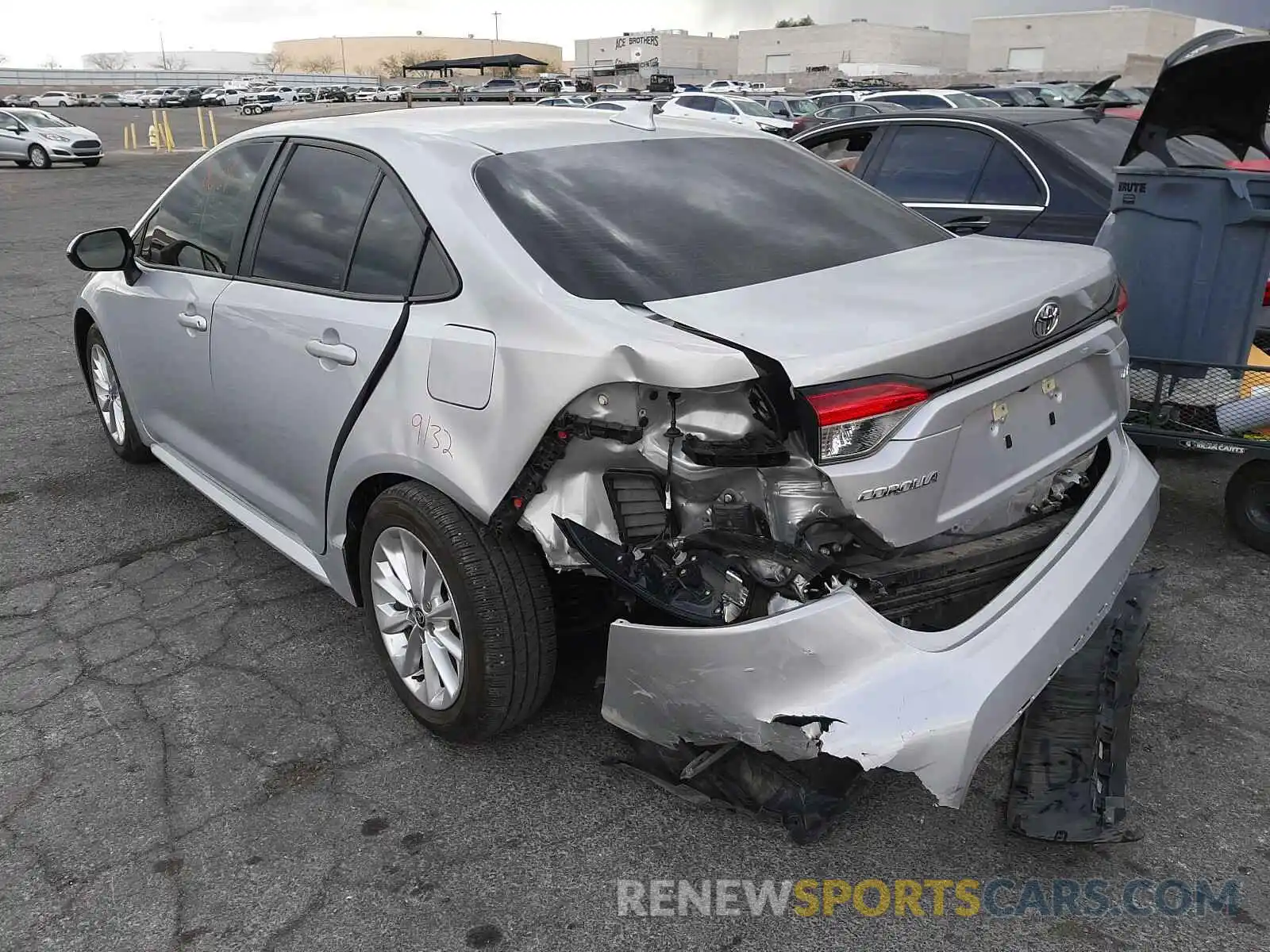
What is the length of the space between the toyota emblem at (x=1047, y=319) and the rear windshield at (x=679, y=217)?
589mm

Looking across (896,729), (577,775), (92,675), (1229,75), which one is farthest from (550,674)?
(1229,75)

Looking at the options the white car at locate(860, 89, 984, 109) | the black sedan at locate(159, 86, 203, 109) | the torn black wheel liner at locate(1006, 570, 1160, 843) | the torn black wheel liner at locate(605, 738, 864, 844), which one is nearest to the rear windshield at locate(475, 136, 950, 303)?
the torn black wheel liner at locate(605, 738, 864, 844)

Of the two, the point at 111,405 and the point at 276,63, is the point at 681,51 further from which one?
the point at 111,405

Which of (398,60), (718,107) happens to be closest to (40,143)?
(718,107)

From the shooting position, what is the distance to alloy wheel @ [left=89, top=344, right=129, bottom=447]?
195 inches

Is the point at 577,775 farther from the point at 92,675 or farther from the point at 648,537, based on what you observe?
the point at 92,675

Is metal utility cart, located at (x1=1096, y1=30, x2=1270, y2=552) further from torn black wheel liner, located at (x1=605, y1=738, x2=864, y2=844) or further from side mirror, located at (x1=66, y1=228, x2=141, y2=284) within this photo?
side mirror, located at (x1=66, y1=228, x2=141, y2=284)

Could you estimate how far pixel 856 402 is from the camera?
2.16m

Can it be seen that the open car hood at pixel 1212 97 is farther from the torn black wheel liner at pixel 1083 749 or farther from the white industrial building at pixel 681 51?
the white industrial building at pixel 681 51

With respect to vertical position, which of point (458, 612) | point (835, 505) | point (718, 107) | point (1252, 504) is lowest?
point (1252, 504)

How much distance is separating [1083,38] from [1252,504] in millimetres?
91989

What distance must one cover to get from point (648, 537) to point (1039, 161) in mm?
4395

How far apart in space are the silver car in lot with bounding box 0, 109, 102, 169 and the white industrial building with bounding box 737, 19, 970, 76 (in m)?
80.6

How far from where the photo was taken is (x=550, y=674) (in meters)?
2.76
